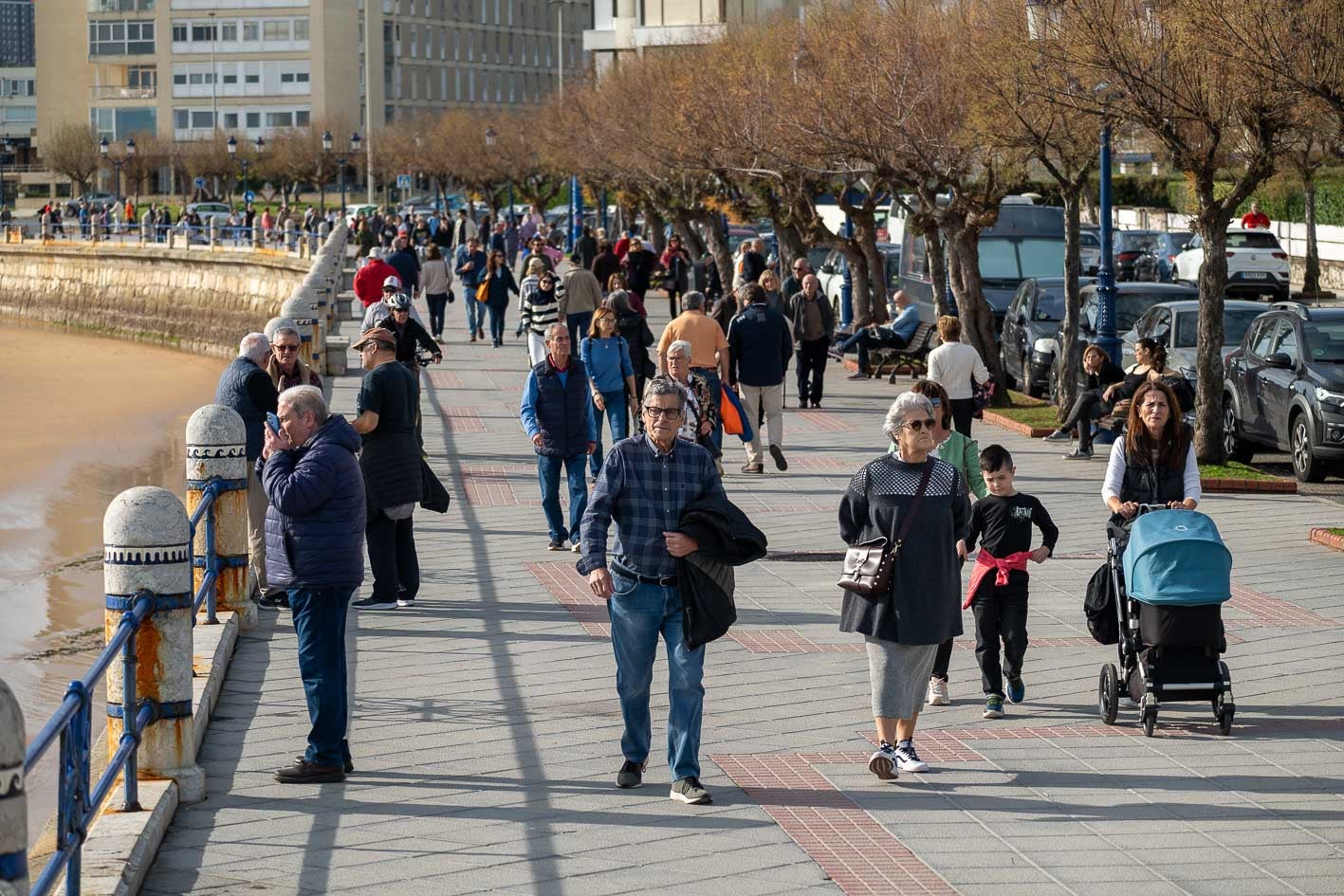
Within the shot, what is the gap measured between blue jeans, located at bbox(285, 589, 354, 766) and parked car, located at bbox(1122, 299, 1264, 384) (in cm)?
1382

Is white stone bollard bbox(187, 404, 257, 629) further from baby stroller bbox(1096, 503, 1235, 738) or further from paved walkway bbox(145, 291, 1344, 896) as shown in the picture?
baby stroller bbox(1096, 503, 1235, 738)

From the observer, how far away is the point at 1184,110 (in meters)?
16.8

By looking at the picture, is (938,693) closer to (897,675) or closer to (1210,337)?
(897,675)

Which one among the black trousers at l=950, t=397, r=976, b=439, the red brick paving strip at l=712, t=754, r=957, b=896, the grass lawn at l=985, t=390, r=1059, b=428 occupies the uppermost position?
the black trousers at l=950, t=397, r=976, b=439

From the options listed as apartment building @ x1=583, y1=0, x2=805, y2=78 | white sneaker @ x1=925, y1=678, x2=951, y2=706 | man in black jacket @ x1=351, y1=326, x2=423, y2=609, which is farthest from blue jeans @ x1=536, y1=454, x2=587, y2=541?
apartment building @ x1=583, y1=0, x2=805, y2=78

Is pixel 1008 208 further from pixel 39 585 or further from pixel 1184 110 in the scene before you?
pixel 39 585

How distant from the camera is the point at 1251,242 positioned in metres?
46.4

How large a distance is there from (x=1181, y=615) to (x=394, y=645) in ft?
14.3

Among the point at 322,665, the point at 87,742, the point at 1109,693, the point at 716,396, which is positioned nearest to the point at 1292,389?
the point at 716,396

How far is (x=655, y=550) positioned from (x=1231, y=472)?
1105 cm

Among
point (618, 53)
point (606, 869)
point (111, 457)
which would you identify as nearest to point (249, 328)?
point (618, 53)

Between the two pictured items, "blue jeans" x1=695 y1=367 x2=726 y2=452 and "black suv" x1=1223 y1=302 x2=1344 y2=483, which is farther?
"black suv" x1=1223 y1=302 x2=1344 y2=483

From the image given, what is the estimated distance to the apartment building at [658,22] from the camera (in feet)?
155

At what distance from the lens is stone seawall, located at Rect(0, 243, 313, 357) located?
5947cm
